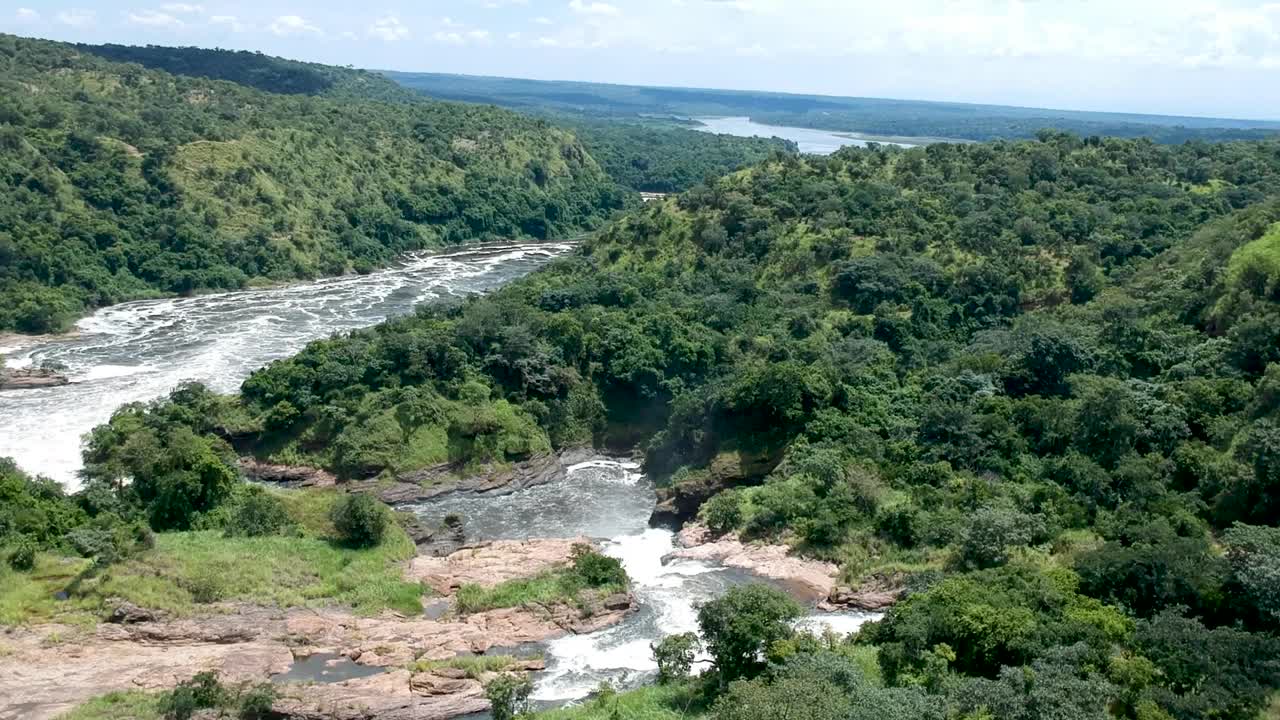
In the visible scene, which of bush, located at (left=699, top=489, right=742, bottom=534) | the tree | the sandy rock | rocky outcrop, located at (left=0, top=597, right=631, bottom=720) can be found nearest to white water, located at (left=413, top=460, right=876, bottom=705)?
rocky outcrop, located at (left=0, top=597, right=631, bottom=720)

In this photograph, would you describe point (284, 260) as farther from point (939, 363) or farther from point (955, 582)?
point (955, 582)

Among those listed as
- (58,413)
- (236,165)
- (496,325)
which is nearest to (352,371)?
(496,325)

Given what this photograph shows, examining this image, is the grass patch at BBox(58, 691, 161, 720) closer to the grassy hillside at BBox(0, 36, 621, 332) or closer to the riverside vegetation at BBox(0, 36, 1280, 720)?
the riverside vegetation at BBox(0, 36, 1280, 720)

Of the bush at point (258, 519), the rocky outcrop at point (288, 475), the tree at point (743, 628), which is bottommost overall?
the rocky outcrop at point (288, 475)

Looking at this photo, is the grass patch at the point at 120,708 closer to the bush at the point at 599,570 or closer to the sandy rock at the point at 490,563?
the sandy rock at the point at 490,563

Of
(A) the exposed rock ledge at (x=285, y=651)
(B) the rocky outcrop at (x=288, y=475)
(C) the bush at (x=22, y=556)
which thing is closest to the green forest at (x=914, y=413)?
(B) the rocky outcrop at (x=288, y=475)

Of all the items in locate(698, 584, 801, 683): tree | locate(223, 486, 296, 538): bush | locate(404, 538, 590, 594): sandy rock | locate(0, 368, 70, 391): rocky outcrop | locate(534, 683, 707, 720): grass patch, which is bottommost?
locate(0, 368, 70, 391): rocky outcrop
